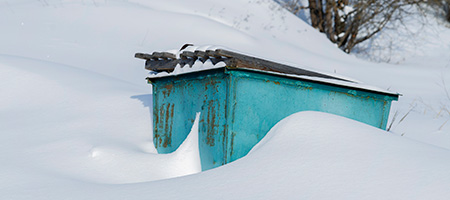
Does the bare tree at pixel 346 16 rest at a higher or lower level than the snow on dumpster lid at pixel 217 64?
higher

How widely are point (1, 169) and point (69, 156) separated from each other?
48 cm

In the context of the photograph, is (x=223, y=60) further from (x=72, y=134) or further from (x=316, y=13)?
(x=316, y=13)

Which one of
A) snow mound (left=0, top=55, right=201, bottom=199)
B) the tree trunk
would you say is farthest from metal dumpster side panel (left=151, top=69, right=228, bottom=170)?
the tree trunk

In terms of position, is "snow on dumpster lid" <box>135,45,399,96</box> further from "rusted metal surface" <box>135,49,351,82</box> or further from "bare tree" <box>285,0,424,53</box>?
"bare tree" <box>285,0,424,53</box>

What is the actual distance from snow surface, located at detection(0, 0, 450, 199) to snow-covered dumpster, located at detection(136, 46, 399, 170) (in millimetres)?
136

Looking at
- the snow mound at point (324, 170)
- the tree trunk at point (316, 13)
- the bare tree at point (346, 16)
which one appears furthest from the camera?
the tree trunk at point (316, 13)

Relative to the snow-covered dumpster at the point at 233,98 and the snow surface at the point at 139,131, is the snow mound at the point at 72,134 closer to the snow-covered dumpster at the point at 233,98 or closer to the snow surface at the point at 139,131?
the snow surface at the point at 139,131

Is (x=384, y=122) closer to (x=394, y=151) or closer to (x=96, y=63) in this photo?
(x=394, y=151)

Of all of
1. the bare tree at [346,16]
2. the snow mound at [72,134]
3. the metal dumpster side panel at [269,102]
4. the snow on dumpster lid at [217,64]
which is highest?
A: the bare tree at [346,16]

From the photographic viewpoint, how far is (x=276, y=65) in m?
3.13

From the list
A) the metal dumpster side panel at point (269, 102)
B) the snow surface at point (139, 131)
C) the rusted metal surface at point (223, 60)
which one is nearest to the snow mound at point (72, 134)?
the snow surface at point (139, 131)

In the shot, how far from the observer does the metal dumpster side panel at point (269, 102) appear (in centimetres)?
298

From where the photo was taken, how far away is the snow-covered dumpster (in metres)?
2.98

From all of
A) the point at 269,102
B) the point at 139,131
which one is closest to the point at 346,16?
the point at 139,131
